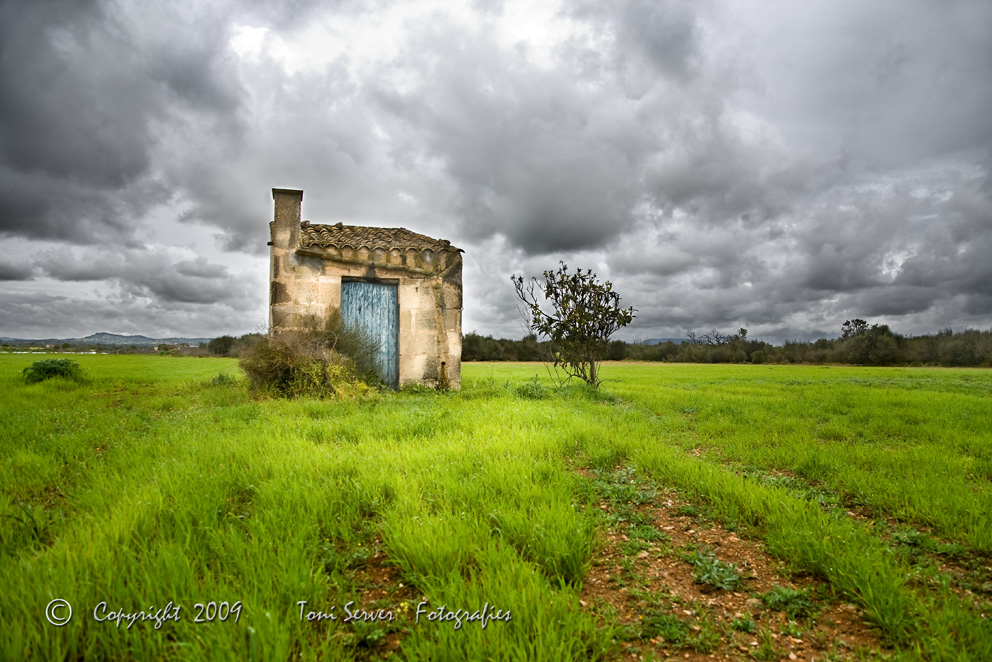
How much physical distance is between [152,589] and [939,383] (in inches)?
766

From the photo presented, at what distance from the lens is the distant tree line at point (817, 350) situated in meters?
27.3

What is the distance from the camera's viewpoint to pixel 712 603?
8.32 feet

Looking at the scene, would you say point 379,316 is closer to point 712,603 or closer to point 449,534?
point 449,534

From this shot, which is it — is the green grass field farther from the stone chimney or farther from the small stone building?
the stone chimney

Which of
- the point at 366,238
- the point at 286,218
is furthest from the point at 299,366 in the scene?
the point at 366,238

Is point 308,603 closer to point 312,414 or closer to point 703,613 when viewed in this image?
point 703,613

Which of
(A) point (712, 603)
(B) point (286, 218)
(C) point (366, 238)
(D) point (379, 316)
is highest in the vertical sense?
(B) point (286, 218)

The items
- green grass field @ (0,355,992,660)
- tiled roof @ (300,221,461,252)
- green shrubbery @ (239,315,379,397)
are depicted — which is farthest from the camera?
tiled roof @ (300,221,461,252)

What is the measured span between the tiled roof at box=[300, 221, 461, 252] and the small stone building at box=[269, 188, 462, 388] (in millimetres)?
27

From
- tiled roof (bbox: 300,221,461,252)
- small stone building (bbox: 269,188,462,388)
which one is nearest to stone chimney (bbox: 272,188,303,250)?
small stone building (bbox: 269,188,462,388)

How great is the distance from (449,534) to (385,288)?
32.9 ft

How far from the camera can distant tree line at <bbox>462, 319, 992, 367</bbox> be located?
2733 cm

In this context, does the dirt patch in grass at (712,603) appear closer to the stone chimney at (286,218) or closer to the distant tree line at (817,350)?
the stone chimney at (286,218)

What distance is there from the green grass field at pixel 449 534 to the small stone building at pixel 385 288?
5531mm
